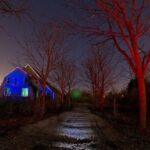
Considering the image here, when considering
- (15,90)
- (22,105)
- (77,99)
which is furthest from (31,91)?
(77,99)

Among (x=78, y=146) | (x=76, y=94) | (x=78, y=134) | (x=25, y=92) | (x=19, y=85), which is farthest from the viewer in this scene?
(x=76, y=94)

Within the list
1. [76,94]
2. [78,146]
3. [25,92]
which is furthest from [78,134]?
[76,94]

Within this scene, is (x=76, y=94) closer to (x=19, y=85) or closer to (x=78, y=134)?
(x=19, y=85)

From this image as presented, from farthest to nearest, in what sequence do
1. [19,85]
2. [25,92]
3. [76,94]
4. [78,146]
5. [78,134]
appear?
1. [76,94]
2. [25,92]
3. [19,85]
4. [78,134]
5. [78,146]

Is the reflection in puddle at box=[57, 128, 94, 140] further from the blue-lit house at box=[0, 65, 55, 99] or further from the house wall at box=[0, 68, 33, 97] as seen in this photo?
the house wall at box=[0, 68, 33, 97]

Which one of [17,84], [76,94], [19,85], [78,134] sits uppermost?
[17,84]

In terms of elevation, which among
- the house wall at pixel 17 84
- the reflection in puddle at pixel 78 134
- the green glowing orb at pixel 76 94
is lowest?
the reflection in puddle at pixel 78 134

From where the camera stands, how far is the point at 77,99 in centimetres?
8175

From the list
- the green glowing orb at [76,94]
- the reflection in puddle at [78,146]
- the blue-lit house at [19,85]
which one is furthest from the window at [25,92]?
the reflection in puddle at [78,146]

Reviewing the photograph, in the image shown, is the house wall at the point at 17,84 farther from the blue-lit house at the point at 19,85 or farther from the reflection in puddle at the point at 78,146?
the reflection in puddle at the point at 78,146

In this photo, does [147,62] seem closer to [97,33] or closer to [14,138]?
[97,33]

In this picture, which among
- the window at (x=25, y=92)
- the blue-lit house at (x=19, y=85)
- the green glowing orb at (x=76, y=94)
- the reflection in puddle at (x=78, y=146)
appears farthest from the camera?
the green glowing orb at (x=76, y=94)

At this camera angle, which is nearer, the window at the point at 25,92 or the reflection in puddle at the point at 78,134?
the reflection in puddle at the point at 78,134

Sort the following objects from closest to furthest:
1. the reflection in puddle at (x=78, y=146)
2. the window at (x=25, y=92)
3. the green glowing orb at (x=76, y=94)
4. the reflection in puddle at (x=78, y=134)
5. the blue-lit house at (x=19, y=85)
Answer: the reflection in puddle at (x=78, y=146), the reflection in puddle at (x=78, y=134), the blue-lit house at (x=19, y=85), the window at (x=25, y=92), the green glowing orb at (x=76, y=94)
